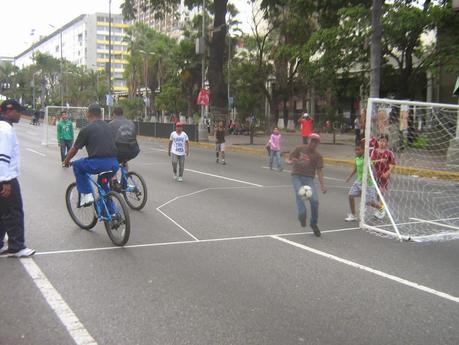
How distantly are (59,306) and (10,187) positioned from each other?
1929 mm

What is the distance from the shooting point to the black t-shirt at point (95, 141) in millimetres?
7344

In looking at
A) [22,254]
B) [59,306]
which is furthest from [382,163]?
[59,306]

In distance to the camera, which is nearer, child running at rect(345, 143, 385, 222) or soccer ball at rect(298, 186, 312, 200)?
soccer ball at rect(298, 186, 312, 200)

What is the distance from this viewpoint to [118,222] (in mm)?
6988

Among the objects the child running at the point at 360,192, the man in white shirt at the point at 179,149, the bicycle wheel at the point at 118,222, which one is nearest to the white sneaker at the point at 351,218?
the child running at the point at 360,192

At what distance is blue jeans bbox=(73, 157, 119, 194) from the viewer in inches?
290

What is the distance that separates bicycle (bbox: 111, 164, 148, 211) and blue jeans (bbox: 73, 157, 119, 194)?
214 cm

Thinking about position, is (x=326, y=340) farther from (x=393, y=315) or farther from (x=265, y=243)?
(x=265, y=243)

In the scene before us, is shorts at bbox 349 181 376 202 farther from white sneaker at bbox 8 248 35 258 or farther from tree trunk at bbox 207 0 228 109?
tree trunk at bbox 207 0 228 109

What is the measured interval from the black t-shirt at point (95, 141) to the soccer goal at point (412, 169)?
389 centimetres

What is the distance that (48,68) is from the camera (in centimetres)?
9300

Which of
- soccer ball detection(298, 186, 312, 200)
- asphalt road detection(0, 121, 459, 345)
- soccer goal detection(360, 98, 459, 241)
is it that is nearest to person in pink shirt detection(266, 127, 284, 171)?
soccer goal detection(360, 98, 459, 241)

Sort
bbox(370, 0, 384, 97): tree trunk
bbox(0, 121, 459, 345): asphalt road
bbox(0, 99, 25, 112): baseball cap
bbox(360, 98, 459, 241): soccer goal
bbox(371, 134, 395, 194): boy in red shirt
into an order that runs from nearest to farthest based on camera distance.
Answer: bbox(0, 121, 459, 345): asphalt road, bbox(0, 99, 25, 112): baseball cap, bbox(360, 98, 459, 241): soccer goal, bbox(371, 134, 395, 194): boy in red shirt, bbox(370, 0, 384, 97): tree trunk

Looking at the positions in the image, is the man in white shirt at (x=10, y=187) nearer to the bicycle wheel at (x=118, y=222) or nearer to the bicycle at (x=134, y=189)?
the bicycle wheel at (x=118, y=222)
